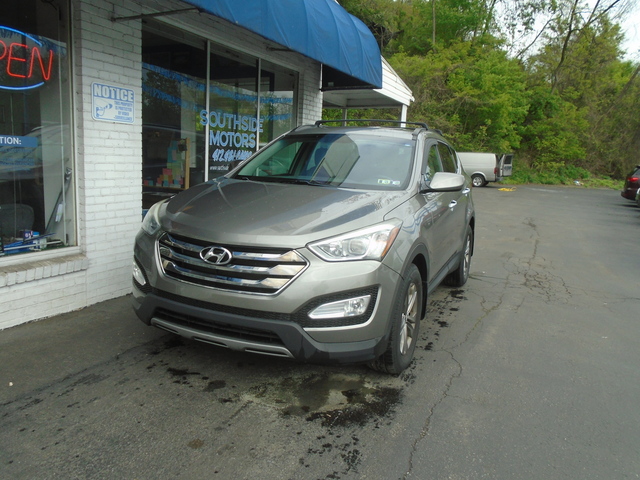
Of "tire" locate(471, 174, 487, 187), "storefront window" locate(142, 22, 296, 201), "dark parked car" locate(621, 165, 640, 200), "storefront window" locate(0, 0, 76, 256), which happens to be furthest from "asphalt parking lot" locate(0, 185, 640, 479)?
"tire" locate(471, 174, 487, 187)

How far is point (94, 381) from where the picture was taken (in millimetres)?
3422

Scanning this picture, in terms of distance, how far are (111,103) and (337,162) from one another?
2418 millimetres

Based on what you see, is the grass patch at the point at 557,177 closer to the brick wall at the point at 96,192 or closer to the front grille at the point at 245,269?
the brick wall at the point at 96,192

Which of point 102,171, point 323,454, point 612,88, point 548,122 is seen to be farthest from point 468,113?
point 323,454

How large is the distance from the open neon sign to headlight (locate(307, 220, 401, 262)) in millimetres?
3358

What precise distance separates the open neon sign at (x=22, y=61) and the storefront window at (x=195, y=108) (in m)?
1.38

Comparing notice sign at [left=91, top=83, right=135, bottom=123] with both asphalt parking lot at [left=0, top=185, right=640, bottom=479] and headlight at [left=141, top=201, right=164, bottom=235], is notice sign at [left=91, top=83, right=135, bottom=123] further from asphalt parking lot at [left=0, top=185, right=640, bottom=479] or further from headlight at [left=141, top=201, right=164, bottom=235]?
asphalt parking lot at [left=0, top=185, right=640, bottom=479]

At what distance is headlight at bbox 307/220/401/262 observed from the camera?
3047 mm

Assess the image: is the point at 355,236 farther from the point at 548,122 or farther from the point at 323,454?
the point at 548,122

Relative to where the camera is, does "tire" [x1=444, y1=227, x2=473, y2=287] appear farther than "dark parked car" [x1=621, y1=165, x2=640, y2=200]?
No

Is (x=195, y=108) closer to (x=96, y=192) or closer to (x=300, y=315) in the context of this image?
(x=96, y=192)

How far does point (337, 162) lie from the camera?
448 centimetres

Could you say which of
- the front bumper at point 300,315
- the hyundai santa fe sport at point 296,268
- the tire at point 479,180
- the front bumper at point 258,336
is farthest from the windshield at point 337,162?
the tire at point 479,180

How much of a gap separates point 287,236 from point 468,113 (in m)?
27.7
